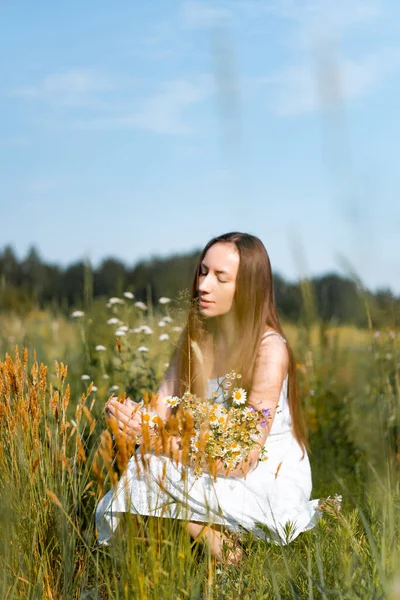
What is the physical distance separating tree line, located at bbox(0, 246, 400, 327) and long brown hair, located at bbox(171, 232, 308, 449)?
0.72ft

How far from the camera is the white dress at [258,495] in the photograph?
2.56 metres

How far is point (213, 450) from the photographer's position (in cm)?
242

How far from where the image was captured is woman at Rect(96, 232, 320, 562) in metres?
2.65

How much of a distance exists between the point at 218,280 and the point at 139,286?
10.2 m

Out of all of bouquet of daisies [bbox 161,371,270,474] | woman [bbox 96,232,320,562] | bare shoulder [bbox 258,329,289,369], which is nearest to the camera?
bouquet of daisies [bbox 161,371,270,474]

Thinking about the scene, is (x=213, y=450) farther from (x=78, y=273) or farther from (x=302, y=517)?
(x=78, y=273)

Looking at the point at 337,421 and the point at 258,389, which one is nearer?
the point at 258,389

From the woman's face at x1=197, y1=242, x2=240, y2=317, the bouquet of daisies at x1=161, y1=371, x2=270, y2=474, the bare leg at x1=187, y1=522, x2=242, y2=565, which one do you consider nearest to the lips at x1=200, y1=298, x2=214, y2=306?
the woman's face at x1=197, y1=242, x2=240, y2=317

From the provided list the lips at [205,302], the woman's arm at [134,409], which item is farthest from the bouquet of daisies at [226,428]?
the lips at [205,302]

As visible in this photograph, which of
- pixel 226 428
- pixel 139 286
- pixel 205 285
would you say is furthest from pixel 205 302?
pixel 139 286

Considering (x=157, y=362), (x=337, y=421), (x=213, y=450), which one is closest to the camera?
(x=213, y=450)

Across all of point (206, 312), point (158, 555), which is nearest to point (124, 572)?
point (158, 555)

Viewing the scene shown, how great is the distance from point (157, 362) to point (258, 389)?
7.34 ft

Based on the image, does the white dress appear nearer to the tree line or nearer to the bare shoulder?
the bare shoulder
